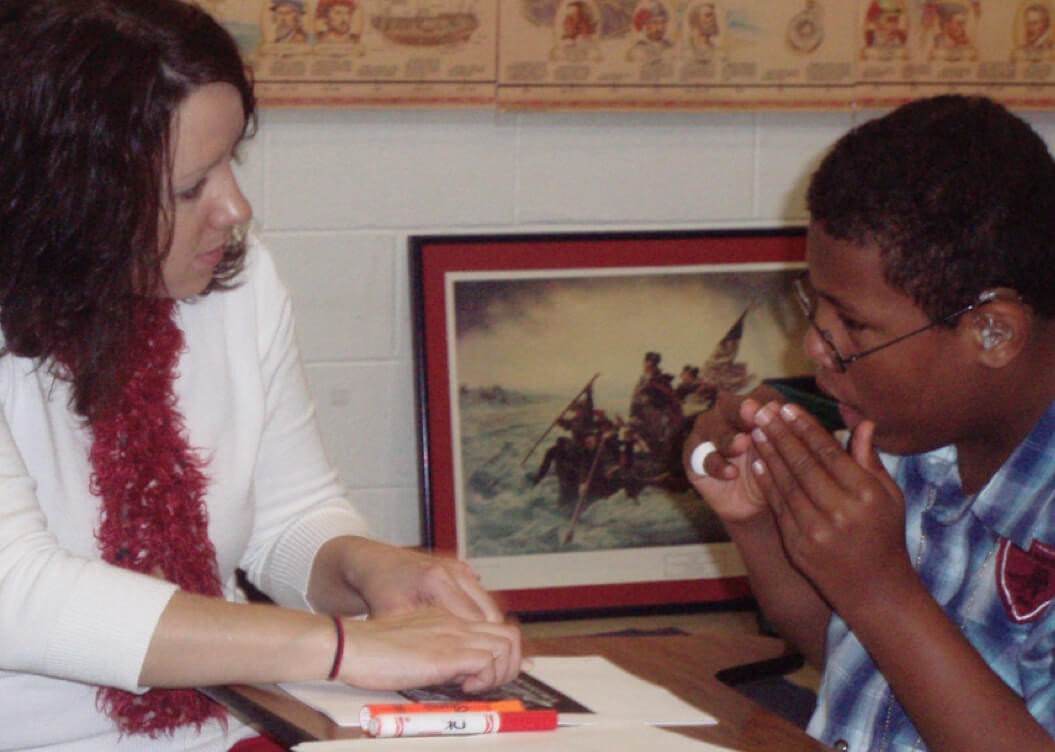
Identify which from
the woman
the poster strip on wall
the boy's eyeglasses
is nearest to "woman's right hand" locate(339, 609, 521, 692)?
the woman

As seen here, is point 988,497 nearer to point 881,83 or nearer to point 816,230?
point 816,230

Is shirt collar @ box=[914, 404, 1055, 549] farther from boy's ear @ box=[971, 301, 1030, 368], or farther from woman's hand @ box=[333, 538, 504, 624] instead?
woman's hand @ box=[333, 538, 504, 624]

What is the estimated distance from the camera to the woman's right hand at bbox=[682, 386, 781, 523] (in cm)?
148

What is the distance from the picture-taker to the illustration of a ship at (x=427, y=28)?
220 centimetres

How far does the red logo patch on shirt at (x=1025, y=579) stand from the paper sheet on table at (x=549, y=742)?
31 cm

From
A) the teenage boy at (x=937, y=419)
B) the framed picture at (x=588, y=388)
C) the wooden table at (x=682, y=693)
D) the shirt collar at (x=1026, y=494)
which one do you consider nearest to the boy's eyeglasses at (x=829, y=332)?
the teenage boy at (x=937, y=419)

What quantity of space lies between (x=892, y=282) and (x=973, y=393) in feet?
0.39

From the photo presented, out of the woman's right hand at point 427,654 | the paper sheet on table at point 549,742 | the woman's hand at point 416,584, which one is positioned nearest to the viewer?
the paper sheet on table at point 549,742

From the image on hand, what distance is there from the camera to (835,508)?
1242 mm

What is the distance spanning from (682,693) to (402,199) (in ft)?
3.90

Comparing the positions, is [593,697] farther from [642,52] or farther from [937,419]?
[642,52]

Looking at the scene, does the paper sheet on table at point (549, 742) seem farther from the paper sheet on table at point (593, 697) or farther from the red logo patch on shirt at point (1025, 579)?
the red logo patch on shirt at point (1025, 579)

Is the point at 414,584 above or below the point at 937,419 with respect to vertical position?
below

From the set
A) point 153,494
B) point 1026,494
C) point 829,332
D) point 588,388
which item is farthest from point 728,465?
point 588,388
